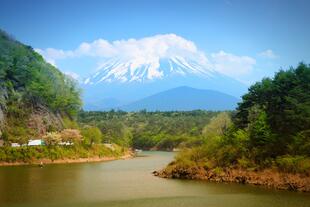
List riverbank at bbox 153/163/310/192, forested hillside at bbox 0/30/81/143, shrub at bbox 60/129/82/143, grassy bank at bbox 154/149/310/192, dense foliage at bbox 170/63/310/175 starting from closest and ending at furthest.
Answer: riverbank at bbox 153/163/310/192
grassy bank at bbox 154/149/310/192
dense foliage at bbox 170/63/310/175
shrub at bbox 60/129/82/143
forested hillside at bbox 0/30/81/143

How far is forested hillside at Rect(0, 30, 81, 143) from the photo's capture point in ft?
330

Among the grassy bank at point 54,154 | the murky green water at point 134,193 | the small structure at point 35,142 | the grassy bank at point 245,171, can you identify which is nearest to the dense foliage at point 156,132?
the grassy bank at point 54,154

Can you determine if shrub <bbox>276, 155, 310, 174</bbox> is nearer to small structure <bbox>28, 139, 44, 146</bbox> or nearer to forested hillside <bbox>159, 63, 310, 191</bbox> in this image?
forested hillside <bbox>159, 63, 310, 191</bbox>

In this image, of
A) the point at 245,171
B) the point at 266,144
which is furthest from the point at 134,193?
the point at 266,144

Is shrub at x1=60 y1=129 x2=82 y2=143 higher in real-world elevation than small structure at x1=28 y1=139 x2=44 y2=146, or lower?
higher

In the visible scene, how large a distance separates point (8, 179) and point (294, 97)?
112ft

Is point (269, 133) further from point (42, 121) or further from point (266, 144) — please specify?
point (42, 121)

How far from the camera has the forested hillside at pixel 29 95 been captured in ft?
330

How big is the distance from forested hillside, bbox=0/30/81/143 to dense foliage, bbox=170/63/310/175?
156 feet

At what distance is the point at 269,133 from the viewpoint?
51.4 metres

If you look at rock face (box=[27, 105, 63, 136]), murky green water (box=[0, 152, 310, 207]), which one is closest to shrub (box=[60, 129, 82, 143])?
rock face (box=[27, 105, 63, 136])

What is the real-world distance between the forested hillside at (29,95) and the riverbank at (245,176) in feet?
145

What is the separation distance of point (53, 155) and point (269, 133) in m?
49.6

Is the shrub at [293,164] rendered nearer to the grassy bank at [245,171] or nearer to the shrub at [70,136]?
the grassy bank at [245,171]
